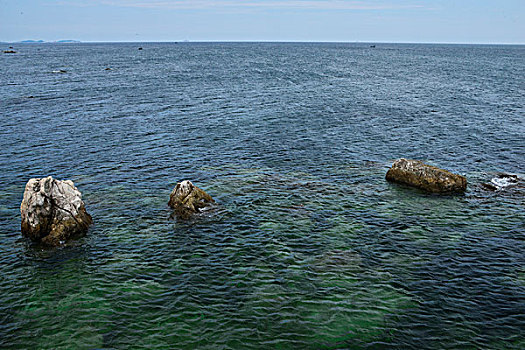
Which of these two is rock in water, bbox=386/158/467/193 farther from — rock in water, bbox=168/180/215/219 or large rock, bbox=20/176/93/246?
large rock, bbox=20/176/93/246

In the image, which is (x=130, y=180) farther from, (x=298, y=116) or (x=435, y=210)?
(x=298, y=116)

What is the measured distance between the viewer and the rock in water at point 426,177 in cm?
3409

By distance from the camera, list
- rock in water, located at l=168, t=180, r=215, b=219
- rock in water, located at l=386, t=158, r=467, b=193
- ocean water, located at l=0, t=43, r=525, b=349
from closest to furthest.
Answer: ocean water, located at l=0, t=43, r=525, b=349, rock in water, located at l=168, t=180, r=215, b=219, rock in water, located at l=386, t=158, r=467, b=193

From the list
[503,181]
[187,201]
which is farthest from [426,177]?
[187,201]

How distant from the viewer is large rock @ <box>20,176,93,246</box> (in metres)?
26.6

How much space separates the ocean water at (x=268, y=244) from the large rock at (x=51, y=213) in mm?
1092

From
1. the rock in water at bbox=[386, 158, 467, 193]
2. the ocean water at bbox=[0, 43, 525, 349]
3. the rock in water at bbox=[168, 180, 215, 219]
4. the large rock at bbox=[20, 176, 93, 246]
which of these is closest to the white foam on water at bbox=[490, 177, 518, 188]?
the ocean water at bbox=[0, 43, 525, 349]

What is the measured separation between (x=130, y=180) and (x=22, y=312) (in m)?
18.9

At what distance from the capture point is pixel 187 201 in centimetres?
3083

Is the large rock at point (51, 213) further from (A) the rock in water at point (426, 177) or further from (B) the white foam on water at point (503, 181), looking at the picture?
(B) the white foam on water at point (503, 181)

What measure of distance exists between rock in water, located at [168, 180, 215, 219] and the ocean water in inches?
45.0

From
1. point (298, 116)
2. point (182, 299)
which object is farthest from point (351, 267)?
point (298, 116)

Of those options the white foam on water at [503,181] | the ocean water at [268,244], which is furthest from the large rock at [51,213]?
the white foam on water at [503,181]

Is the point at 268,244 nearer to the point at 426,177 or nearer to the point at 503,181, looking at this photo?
the point at 426,177
